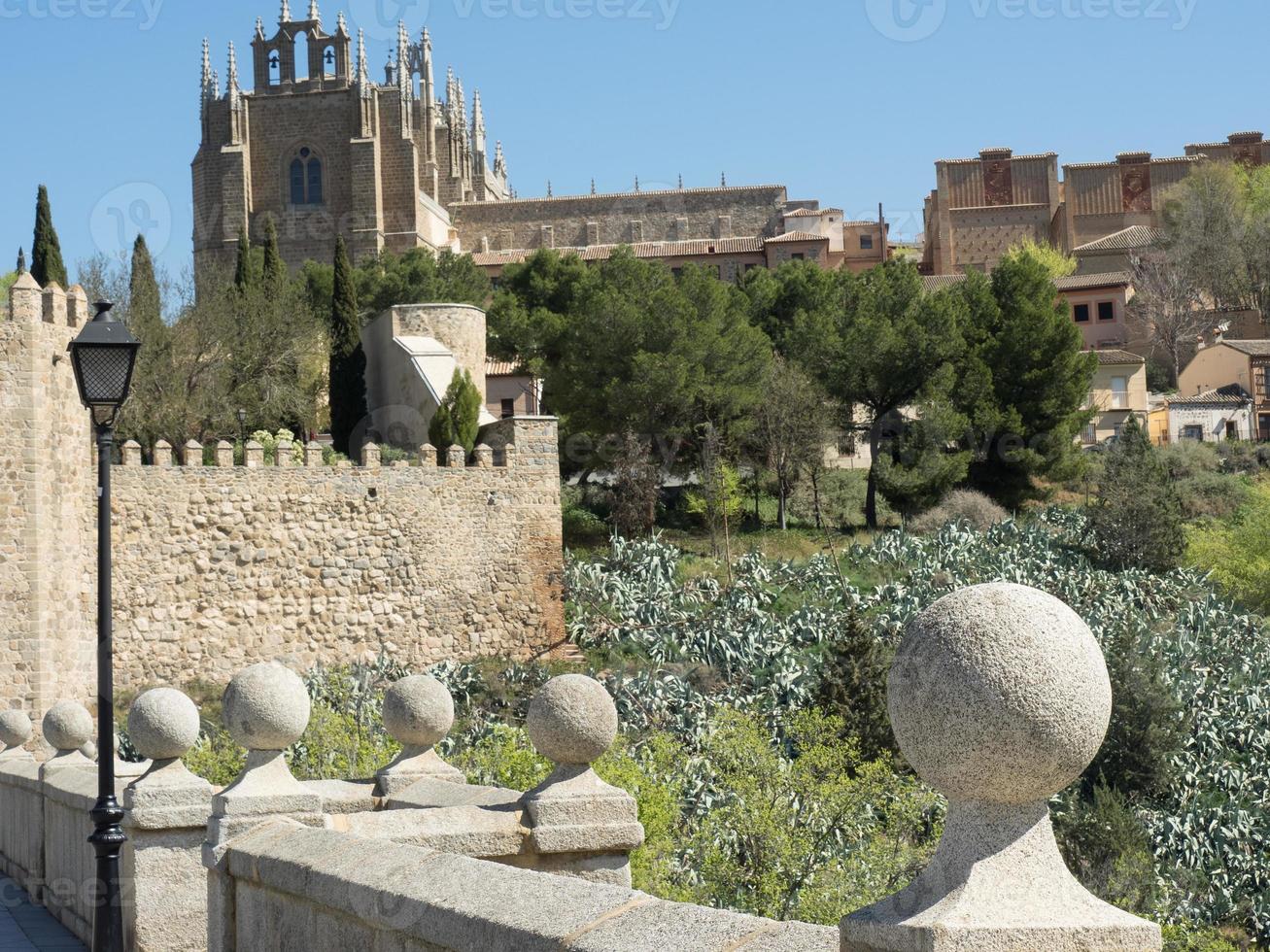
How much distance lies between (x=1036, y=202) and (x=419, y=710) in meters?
62.6

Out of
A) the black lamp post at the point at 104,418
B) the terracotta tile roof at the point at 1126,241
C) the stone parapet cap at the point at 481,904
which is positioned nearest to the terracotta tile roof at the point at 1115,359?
the terracotta tile roof at the point at 1126,241

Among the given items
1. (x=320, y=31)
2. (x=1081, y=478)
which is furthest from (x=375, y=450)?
(x=320, y=31)

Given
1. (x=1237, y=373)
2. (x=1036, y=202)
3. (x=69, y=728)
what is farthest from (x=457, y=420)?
(x=1036, y=202)

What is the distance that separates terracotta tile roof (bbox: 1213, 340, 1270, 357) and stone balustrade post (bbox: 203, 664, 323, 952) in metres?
46.0

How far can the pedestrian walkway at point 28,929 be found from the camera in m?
7.70

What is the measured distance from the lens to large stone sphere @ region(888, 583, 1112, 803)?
261cm

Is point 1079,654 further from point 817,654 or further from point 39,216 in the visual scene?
point 39,216

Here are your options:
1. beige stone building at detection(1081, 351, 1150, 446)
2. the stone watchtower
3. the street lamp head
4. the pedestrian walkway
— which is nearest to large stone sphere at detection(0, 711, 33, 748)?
the pedestrian walkway

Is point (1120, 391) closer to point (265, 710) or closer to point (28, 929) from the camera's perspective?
point (28, 929)

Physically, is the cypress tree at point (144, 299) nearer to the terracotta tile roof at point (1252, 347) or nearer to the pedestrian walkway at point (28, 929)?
the pedestrian walkway at point (28, 929)

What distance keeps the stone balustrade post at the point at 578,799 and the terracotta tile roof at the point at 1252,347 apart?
45887 millimetres

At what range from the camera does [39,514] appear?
66.7ft

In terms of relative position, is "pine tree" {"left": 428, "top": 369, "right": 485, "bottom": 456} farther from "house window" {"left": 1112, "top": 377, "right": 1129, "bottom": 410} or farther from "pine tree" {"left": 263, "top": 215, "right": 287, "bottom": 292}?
"house window" {"left": 1112, "top": 377, "right": 1129, "bottom": 410}

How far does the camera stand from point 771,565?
27766 millimetres
